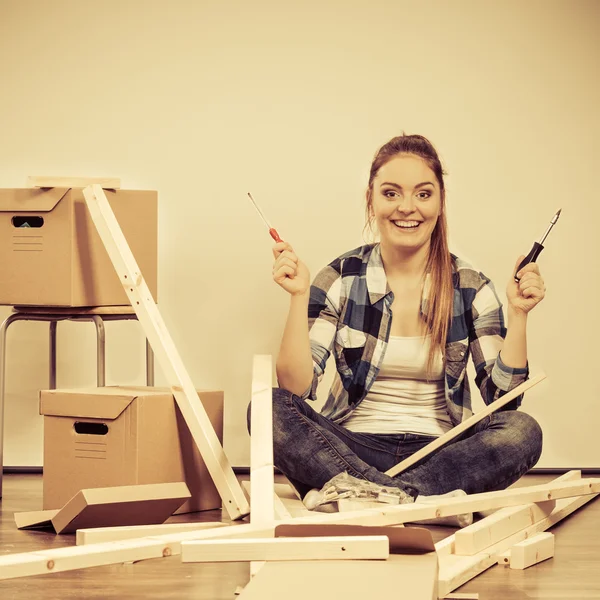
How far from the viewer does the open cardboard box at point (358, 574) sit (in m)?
1.18

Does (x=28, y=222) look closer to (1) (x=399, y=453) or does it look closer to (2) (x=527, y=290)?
(1) (x=399, y=453)

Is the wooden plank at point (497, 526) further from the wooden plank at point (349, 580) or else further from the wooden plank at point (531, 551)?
the wooden plank at point (349, 580)

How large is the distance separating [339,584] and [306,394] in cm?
121

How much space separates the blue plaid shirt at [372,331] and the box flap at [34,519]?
2.28ft

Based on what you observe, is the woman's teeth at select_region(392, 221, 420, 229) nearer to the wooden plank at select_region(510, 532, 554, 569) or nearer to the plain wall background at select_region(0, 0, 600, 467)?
the plain wall background at select_region(0, 0, 600, 467)

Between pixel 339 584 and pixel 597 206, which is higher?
pixel 597 206

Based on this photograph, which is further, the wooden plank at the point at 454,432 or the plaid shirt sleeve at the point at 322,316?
the plaid shirt sleeve at the point at 322,316

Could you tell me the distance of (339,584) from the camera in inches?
48.3

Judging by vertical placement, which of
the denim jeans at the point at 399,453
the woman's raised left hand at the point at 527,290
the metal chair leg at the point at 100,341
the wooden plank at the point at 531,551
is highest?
the woman's raised left hand at the point at 527,290

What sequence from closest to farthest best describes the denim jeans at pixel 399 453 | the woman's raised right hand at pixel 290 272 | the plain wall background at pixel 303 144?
the denim jeans at pixel 399 453
the woman's raised right hand at pixel 290 272
the plain wall background at pixel 303 144

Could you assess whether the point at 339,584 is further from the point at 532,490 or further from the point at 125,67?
the point at 125,67

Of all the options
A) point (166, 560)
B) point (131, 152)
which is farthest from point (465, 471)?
point (131, 152)

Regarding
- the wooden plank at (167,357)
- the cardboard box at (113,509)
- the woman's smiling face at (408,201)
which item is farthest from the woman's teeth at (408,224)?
the cardboard box at (113,509)

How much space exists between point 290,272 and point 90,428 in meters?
0.64
